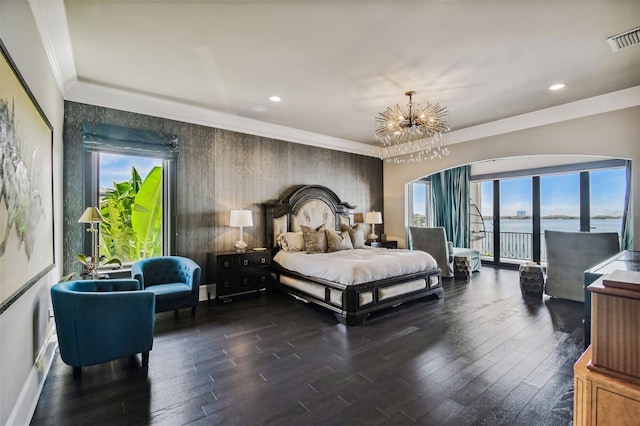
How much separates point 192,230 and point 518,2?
4624 millimetres

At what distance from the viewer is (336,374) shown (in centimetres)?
247

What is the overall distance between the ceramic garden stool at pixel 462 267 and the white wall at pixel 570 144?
193 cm

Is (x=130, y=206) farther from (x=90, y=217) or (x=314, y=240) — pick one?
(x=314, y=240)

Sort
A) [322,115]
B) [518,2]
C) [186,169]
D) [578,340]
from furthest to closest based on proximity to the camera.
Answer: [322,115] → [186,169] → [578,340] → [518,2]

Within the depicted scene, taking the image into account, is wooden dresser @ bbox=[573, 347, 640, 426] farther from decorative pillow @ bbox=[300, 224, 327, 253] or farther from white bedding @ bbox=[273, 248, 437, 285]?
decorative pillow @ bbox=[300, 224, 327, 253]

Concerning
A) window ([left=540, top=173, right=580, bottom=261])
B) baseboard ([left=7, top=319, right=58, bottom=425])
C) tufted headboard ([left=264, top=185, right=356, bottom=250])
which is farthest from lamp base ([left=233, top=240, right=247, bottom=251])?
window ([left=540, top=173, right=580, bottom=261])

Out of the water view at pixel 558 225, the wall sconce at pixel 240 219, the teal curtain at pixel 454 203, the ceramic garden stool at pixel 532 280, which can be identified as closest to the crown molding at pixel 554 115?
the ceramic garden stool at pixel 532 280

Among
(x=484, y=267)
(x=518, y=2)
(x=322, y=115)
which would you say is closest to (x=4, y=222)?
(x=518, y=2)

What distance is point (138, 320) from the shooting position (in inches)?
99.3

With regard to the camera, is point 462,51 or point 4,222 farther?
point 462,51

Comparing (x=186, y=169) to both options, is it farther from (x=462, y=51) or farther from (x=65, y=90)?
(x=462, y=51)

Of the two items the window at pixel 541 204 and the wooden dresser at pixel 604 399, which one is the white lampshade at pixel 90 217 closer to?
the wooden dresser at pixel 604 399

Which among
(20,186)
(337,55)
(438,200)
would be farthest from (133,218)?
(438,200)

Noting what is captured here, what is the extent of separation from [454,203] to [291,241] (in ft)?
17.2
